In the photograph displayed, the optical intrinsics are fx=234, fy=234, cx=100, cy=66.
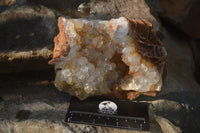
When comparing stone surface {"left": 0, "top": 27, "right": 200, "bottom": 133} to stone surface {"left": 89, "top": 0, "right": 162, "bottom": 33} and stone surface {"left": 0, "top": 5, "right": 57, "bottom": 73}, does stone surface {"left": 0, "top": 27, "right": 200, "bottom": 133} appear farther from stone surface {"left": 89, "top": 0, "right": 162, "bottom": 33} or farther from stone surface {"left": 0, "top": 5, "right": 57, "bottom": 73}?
stone surface {"left": 89, "top": 0, "right": 162, "bottom": 33}

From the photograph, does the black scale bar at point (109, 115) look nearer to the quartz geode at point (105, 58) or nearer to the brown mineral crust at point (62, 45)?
the quartz geode at point (105, 58)

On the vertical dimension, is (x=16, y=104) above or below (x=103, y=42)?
below

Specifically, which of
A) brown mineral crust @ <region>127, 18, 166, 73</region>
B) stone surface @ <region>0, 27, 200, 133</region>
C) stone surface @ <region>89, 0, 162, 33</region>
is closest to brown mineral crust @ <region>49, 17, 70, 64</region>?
stone surface @ <region>0, 27, 200, 133</region>

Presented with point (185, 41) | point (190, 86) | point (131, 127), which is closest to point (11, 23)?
point (131, 127)

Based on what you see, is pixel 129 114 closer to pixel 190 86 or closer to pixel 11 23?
pixel 190 86

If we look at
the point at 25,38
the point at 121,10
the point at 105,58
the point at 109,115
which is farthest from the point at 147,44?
the point at 25,38

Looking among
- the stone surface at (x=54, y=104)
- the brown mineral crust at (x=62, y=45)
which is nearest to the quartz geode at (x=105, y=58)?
the brown mineral crust at (x=62, y=45)
